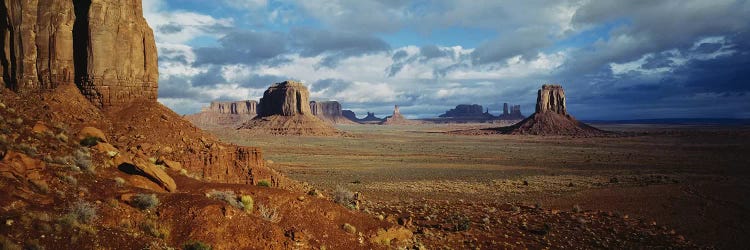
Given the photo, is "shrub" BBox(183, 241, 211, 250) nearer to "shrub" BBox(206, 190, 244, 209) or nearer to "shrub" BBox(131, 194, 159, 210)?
"shrub" BBox(131, 194, 159, 210)

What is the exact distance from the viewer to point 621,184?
31562 millimetres

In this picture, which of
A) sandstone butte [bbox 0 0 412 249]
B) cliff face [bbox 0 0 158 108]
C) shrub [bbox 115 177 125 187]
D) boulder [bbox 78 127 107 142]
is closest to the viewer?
sandstone butte [bbox 0 0 412 249]

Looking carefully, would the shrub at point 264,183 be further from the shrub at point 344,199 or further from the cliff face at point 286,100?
the cliff face at point 286,100

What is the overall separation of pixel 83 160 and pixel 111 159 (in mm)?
1214

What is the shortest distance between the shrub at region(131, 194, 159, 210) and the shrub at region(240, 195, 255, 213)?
2.24 metres

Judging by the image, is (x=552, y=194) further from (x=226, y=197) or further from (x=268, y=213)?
(x=226, y=197)

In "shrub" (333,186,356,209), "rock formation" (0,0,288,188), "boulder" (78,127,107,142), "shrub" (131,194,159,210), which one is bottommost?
"shrub" (333,186,356,209)

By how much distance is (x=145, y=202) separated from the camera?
898cm

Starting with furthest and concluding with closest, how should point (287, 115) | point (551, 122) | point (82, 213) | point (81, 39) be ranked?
point (287, 115), point (551, 122), point (81, 39), point (82, 213)

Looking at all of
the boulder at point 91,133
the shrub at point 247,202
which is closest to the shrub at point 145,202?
the shrub at point 247,202

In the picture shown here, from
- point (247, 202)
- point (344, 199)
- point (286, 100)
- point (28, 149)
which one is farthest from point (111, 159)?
point (286, 100)

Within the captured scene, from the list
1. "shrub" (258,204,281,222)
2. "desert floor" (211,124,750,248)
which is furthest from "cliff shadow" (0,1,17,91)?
"shrub" (258,204,281,222)

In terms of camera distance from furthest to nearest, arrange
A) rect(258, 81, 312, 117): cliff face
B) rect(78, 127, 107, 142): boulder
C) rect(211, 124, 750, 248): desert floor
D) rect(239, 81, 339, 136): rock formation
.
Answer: rect(258, 81, 312, 117): cliff face
rect(239, 81, 339, 136): rock formation
rect(211, 124, 750, 248): desert floor
rect(78, 127, 107, 142): boulder

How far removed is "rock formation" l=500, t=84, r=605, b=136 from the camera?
119 m
